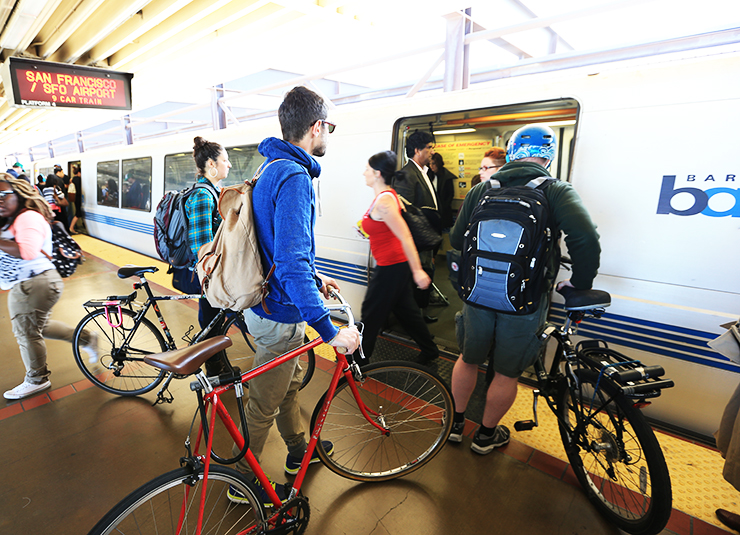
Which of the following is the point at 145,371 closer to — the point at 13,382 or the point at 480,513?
the point at 13,382

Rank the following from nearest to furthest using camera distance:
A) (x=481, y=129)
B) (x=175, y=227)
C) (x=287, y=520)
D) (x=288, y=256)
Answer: (x=288, y=256)
(x=287, y=520)
(x=175, y=227)
(x=481, y=129)

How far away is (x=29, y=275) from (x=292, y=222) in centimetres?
250

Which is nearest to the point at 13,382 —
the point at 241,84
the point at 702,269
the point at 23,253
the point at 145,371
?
the point at 145,371

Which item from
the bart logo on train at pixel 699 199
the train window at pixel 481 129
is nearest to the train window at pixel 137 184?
the train window at pixel 481 129

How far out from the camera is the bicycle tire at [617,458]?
156cm

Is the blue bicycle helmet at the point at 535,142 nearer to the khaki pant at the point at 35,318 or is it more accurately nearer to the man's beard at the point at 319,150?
the man's beard at the point at 319,150

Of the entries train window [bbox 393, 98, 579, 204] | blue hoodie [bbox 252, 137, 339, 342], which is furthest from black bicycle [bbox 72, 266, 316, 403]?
train window [bbox 393, 98, 579, 204]

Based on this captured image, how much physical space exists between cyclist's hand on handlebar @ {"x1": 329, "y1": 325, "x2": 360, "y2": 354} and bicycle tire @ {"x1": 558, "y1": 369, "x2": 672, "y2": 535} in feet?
3.93

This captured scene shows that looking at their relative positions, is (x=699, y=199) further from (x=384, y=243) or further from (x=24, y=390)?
(x=24, y=390)

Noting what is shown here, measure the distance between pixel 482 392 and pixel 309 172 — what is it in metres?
2.28

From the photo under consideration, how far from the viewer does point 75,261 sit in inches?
115

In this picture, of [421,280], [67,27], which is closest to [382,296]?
[421,280]

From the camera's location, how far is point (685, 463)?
7.08 ft

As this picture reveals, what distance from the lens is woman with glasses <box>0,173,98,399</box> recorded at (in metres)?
2.48
